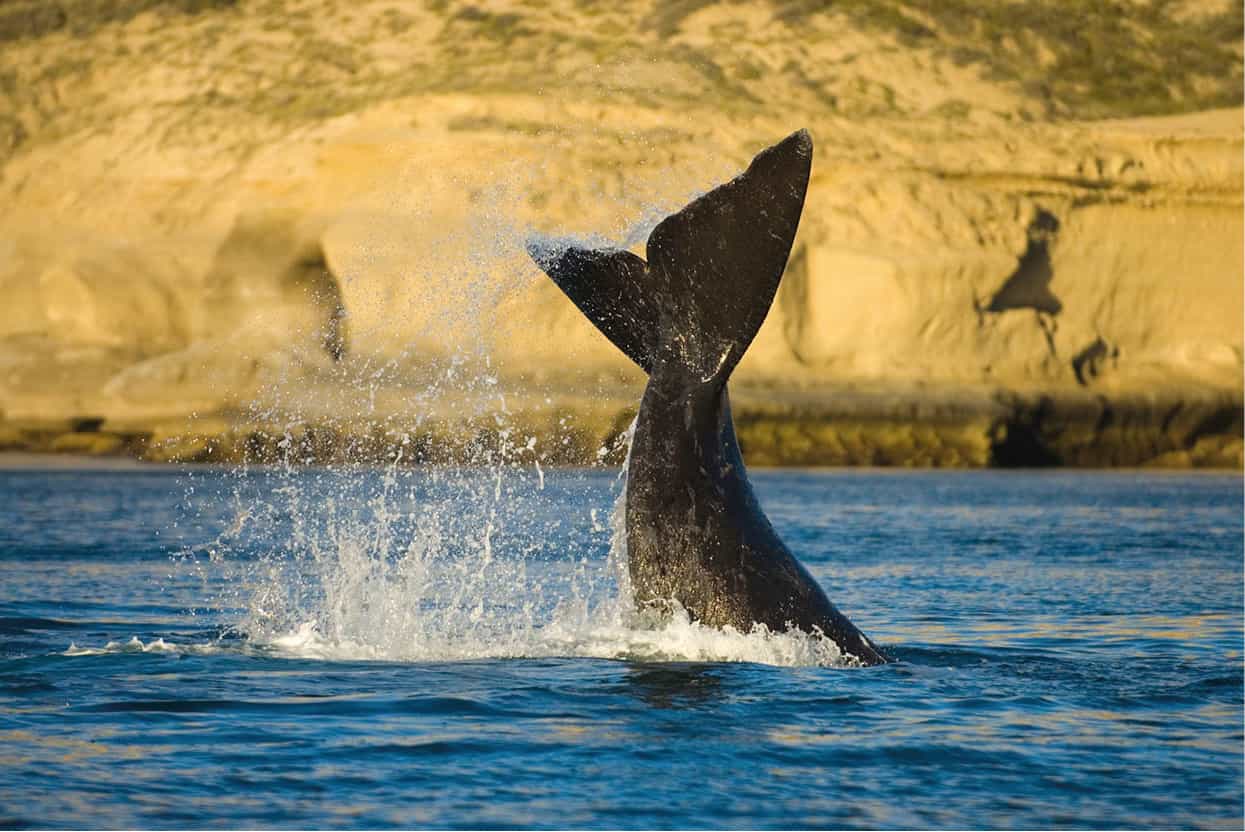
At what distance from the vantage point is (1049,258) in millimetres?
46344

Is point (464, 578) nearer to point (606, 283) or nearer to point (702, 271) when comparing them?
point (606, 283)

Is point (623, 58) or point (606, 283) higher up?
point (623, 58)

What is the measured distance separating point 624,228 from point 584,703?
99.7 ft

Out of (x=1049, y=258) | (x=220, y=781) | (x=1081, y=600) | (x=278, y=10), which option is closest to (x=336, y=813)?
(x=220, y=781)

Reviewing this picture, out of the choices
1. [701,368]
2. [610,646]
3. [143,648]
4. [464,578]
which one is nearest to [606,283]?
[701,368]

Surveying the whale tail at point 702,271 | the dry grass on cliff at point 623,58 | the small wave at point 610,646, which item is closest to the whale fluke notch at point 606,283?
the whale tail at point 702,271

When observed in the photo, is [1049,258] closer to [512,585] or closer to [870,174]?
[870,174]

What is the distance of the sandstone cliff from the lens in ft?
137

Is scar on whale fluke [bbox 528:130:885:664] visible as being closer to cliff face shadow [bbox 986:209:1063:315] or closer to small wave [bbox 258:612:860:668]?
small wave [bbox 258:612:860:668]

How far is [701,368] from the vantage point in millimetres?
9039

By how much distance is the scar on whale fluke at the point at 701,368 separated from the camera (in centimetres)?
866

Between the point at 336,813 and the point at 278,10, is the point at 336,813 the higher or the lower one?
the lower one

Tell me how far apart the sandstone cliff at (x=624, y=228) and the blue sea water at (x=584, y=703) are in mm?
24156

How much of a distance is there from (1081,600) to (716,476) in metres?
6.67
